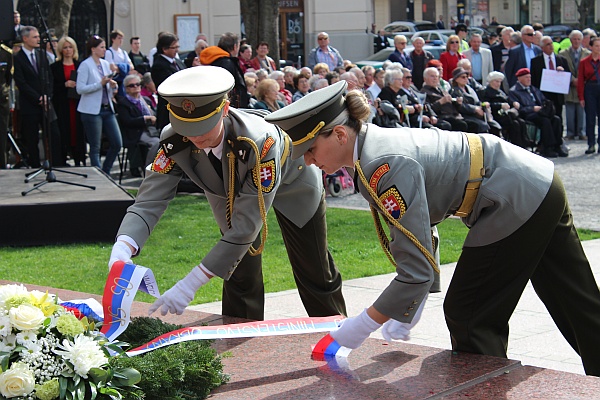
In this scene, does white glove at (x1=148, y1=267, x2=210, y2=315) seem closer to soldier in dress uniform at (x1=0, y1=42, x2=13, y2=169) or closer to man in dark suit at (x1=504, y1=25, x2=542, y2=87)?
soldier in dress uniform at (x1=0, y1=42, x2=13, y2=169)

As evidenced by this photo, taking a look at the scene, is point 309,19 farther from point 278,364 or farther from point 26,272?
point 278,364

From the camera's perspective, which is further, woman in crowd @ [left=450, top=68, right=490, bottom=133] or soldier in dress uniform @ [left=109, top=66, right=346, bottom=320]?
woman in crowd @ [left=450, top=68, right=490, bottom=133]

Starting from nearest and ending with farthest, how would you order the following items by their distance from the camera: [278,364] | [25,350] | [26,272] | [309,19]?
[25,350], [278,364], [26,272], [309,19]

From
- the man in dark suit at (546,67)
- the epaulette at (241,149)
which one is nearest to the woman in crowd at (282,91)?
the man in dark suit at (546,67)

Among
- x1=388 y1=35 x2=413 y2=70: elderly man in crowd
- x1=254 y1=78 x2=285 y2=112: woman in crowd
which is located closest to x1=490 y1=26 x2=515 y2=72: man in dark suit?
x1=388 y1=35 x2=413 y2=70: elderly man in crowd

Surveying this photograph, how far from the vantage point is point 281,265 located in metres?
8.50

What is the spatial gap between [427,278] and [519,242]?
540 millimetres

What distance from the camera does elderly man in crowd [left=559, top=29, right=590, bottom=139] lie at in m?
17.5

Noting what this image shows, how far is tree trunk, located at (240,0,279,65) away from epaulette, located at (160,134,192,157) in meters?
16.9

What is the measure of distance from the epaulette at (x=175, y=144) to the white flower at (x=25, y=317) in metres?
1.50

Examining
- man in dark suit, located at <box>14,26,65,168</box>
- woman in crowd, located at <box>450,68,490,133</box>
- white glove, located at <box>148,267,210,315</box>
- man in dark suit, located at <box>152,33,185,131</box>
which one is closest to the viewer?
white glove, located at <box>148,267,210,315</box>

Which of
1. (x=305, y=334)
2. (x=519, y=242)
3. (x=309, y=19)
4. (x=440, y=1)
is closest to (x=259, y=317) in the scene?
→ (x=305, y=334)

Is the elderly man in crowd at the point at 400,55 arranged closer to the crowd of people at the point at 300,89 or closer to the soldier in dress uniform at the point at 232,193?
the crowd of people at the point at 300,89

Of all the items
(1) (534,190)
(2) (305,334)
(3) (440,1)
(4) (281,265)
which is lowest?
(4) (281,265)
